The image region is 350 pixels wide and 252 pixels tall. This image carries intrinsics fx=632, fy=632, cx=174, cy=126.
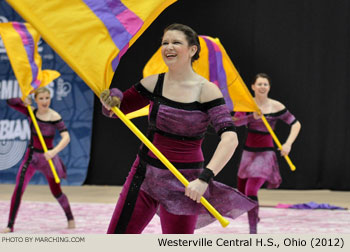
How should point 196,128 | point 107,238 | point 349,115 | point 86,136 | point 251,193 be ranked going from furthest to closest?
point 86,136
point 349,115
point 251,193
point 196,128
point 107,238

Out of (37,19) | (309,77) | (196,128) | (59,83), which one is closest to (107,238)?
(196,128)

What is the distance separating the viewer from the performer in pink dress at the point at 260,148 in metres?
5.67

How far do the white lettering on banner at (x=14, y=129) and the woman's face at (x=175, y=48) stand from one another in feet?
26.2

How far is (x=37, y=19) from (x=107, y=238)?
42.4 inches

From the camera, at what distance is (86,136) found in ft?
34.0

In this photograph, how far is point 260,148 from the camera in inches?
232

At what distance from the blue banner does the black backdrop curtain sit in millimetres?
2069

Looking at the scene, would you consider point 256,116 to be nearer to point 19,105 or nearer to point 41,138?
point 41,138

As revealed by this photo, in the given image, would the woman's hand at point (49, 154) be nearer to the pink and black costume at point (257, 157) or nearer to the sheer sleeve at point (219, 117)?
the pink and black costume at point (257, 157)

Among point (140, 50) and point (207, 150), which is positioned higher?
point (140, 50)

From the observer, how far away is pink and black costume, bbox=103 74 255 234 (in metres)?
2.79

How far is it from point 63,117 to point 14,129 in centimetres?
86

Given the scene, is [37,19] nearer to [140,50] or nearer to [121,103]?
[121,103]

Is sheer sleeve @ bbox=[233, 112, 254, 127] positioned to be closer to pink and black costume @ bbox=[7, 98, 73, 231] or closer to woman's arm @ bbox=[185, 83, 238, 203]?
pink and black costume @ bbox=[7, 98, 73, 231]
